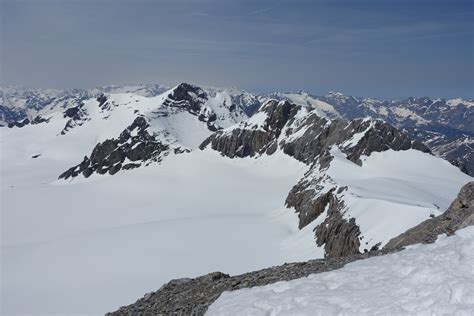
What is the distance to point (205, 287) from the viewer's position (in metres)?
24.8

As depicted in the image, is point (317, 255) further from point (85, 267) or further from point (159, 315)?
point (159, 315)

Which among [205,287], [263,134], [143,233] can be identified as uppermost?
[205,287]

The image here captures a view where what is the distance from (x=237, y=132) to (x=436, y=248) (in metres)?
151

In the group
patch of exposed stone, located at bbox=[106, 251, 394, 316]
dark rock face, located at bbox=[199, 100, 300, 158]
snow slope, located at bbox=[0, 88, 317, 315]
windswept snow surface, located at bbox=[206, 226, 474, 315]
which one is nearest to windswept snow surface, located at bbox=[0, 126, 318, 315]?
snow slope, located at bbox=[0, 88, 317, 315]

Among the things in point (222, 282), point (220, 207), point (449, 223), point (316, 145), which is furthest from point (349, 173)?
point (222, 282)

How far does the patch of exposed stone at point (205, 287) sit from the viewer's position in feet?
74.8

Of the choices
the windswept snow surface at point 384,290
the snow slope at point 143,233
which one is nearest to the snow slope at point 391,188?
the snow slope at point 143,233

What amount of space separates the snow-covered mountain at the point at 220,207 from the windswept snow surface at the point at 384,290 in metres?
17.1

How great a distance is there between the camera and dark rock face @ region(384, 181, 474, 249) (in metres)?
24.9

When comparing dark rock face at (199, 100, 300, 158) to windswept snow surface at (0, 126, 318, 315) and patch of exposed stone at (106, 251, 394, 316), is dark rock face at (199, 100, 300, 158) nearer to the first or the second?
windswept snow surface at (0, 126, 318, 315)

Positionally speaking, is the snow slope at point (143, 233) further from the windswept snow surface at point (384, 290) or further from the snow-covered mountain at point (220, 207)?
the windswept snow surface at point (384, 290)

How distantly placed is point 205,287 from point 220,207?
9233cm

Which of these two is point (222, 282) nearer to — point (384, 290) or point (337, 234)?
point (384, 290)

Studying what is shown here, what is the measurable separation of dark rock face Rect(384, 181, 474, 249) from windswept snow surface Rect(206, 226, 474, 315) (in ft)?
11.3
